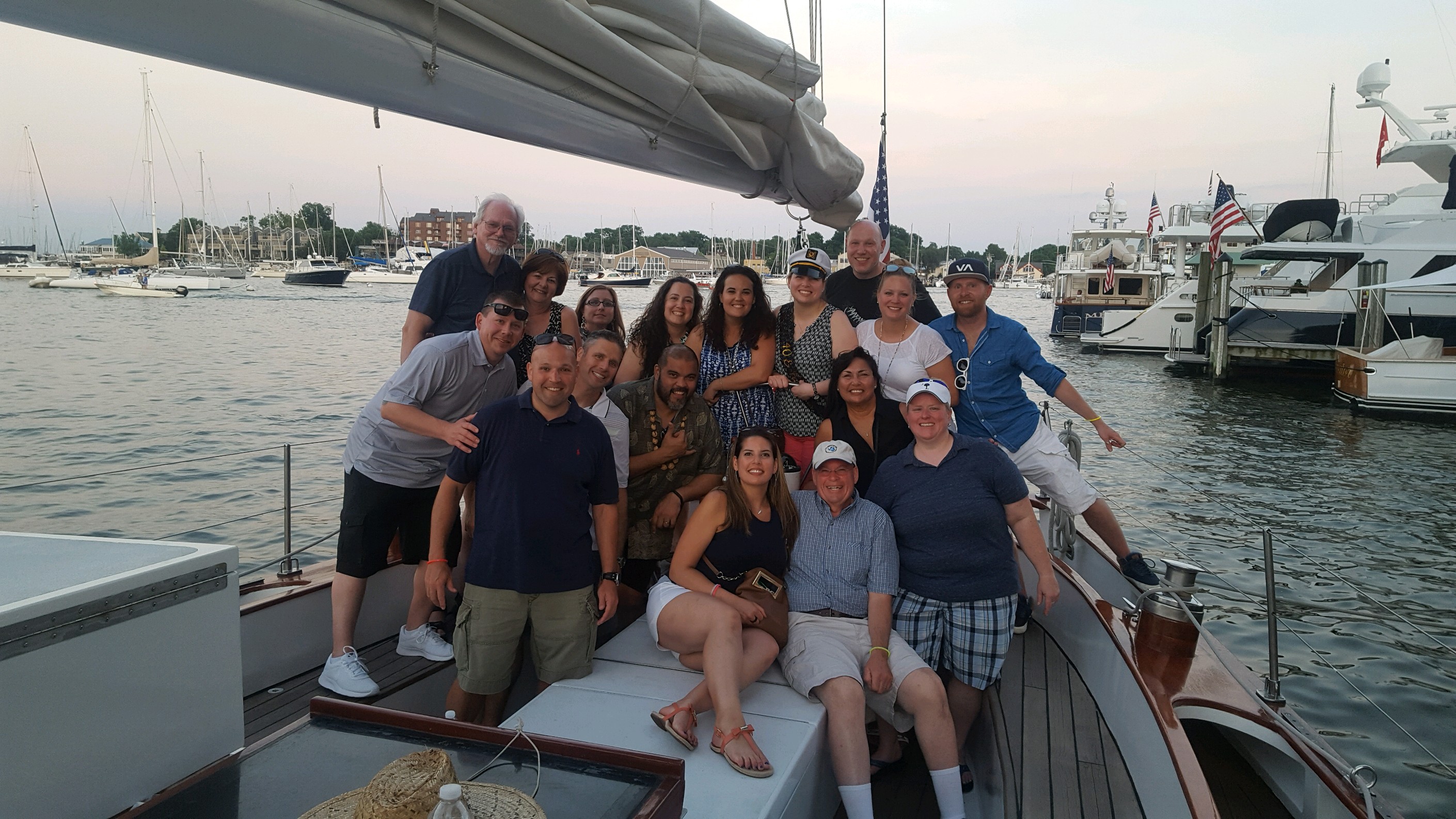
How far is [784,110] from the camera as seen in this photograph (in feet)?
10.7

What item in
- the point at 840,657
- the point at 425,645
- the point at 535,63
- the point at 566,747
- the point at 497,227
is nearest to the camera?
the point at 566,747

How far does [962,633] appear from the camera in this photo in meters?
3.17

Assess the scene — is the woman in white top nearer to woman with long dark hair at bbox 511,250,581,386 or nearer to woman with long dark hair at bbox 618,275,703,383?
woman with long dark hair at bbox 618,275,703,383

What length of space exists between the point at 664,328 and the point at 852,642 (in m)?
1.79

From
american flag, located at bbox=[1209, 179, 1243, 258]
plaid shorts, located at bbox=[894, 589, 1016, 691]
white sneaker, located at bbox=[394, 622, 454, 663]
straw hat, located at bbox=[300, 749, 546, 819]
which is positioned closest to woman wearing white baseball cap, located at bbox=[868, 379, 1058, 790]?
plaid shorts, located at bbox=[894, 589, 1016, 691]

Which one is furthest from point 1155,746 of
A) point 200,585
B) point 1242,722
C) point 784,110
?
point 200,585

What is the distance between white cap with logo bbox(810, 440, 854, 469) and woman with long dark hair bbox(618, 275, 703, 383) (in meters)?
1.01

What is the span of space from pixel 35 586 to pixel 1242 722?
3504 millimetres

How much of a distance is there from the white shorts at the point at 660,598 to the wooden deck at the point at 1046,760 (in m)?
0.93

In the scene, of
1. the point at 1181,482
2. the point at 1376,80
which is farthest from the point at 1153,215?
the point at 1181,482

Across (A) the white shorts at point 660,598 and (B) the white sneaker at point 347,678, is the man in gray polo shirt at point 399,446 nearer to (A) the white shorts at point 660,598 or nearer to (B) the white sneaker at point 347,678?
(B) the white sneaker at point 347,678

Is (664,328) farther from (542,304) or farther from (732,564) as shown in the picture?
(732,564)

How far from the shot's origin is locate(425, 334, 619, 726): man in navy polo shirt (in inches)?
113

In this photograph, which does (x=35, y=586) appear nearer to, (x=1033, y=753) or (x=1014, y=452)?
(x=1033, y=753)
